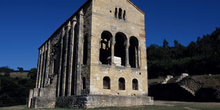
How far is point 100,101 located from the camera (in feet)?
55.7

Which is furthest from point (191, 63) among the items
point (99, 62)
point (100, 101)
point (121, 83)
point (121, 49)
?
point (100, 101)

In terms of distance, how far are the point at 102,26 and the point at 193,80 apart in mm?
16538

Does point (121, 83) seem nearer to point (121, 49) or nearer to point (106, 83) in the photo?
point (106, 83)

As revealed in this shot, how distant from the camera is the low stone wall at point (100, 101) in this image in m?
16.5

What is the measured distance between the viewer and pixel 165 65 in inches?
2237

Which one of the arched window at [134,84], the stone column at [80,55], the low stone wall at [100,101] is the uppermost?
the stone column at [80,55]

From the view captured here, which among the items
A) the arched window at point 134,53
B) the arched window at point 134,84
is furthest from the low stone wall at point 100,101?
the arched window at point 134,53

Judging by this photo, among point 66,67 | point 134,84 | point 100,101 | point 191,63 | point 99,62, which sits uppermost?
point 191,63

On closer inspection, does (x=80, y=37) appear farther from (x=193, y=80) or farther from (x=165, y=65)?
(x=165, y=65)

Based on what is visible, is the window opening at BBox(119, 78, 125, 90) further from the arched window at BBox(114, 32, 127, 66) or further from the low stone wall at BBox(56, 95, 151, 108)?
the arched window at BBox(114, 32, 127, 66)

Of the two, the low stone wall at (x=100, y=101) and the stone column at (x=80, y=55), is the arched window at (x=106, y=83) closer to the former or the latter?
the low stone wall at (x=100, y=101)

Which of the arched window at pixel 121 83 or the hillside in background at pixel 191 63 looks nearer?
the arched window at pixel 121 83

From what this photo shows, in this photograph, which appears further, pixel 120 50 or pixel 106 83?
pixel 120 50

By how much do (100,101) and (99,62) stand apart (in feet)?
13.0
